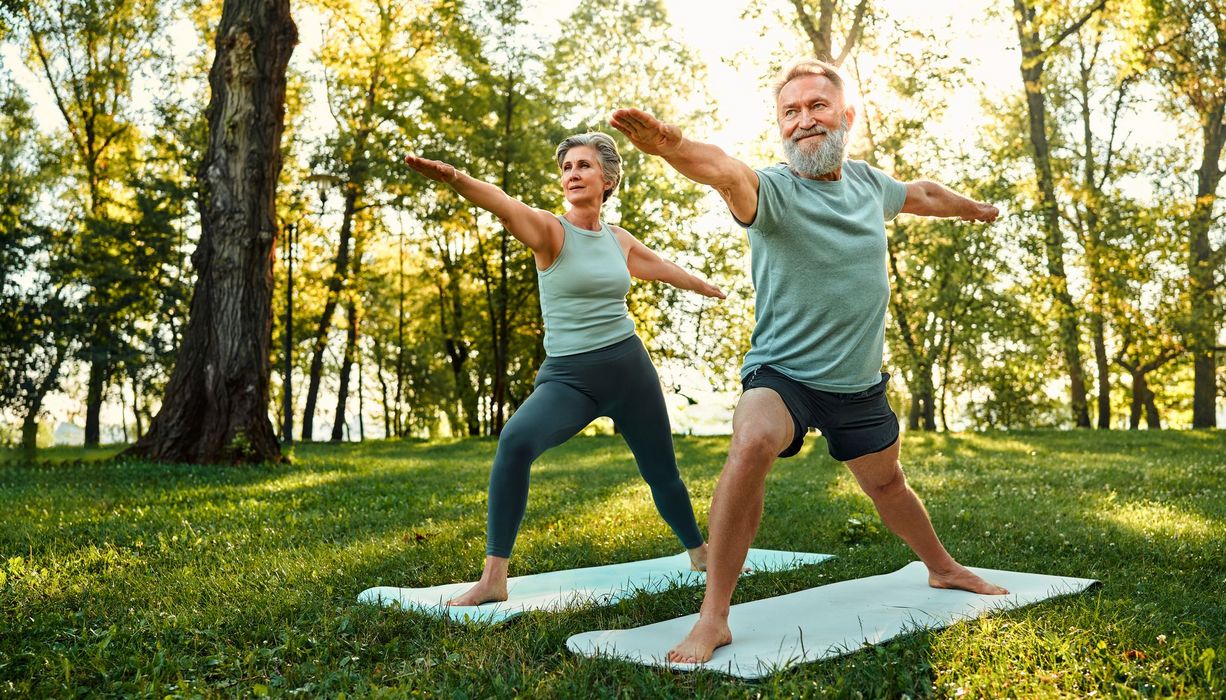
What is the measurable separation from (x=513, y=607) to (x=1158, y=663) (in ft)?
7.86

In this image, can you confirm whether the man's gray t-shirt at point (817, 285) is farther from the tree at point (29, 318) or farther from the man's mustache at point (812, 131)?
the tree at point (29, 318)

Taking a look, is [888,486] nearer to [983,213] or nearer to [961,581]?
[961,581]

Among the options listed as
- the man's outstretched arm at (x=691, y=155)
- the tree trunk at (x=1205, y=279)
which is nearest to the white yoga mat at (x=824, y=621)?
the man's outstretched arm at (x=691, y=155)

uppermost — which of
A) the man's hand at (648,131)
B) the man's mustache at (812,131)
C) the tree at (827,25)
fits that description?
the tree at (827,25)

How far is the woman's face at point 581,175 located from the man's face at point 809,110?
124cm

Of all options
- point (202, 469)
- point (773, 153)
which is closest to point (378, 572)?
point (202, 469)

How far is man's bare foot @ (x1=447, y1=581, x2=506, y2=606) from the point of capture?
4.13m

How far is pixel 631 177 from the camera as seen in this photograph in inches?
1022

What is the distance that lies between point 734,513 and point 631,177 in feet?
76.5

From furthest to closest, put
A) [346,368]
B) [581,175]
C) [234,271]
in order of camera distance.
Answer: [346,368] → [234,271] → [581,175]

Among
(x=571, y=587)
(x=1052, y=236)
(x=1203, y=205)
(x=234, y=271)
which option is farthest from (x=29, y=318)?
(x=1203, y=205)

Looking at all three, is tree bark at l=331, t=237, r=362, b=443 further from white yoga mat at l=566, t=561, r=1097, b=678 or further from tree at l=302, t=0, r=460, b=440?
white yoga mat at l=566, t=561, r=1097, b=678

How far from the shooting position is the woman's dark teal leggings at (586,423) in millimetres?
4340

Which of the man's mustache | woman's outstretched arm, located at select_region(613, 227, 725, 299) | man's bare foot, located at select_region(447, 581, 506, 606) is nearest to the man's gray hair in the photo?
the man's mustache
